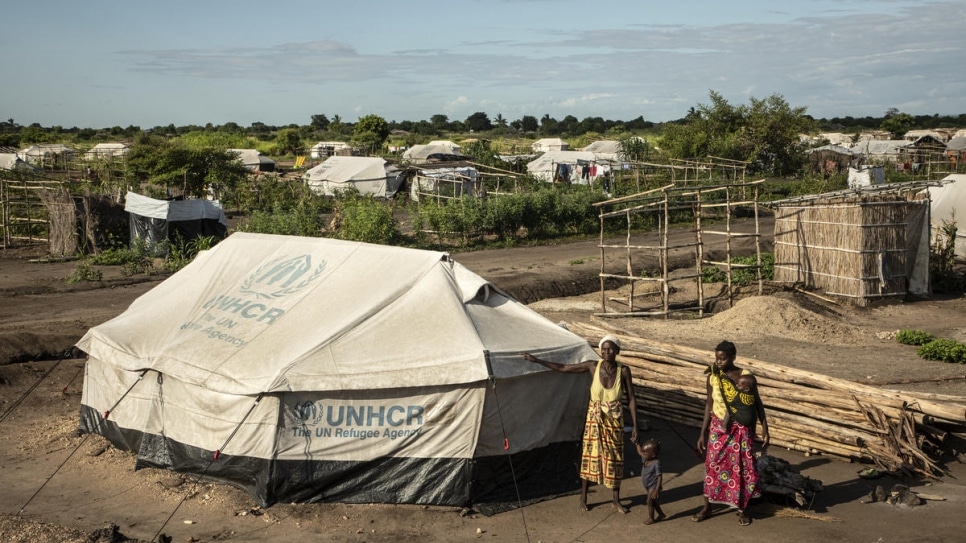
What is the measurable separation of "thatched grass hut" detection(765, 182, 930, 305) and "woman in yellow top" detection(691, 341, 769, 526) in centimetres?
1032

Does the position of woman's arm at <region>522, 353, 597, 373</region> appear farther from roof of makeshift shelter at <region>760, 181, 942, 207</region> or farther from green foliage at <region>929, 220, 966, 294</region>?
green foliage at <region>929, 220, 966, 294</region>

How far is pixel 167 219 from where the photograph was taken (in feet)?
70.9

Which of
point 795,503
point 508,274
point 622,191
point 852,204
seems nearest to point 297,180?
point 622,191

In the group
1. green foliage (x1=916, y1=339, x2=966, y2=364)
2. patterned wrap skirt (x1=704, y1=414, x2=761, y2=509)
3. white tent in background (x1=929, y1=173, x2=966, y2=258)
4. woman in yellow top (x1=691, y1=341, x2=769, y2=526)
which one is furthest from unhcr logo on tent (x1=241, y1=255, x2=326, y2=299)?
white tent in background (x1=929, y1=173, x2=966, y2=258)

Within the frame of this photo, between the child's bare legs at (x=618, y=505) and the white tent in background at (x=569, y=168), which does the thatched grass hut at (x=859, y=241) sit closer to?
the child's bare legs at (x=618, y=505)

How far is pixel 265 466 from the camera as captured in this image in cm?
781

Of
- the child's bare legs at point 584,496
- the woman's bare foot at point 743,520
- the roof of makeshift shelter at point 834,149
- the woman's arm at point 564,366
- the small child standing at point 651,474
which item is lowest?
the woman's bare foot at point 743,520

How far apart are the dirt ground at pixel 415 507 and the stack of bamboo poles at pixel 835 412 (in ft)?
0.62

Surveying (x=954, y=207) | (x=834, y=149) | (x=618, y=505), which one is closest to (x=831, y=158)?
(x=834, y=149)

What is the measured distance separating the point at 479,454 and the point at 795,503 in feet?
8.97

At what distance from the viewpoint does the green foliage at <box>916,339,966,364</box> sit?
1280 cm

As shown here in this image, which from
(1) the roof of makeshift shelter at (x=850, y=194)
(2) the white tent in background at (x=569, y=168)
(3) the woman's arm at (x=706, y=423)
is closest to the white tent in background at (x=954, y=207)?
(1) the roof of makeshift shelter at (x=850, y=194)

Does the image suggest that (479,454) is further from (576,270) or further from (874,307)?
(576,270)

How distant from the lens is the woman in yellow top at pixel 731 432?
7254 millimetres
